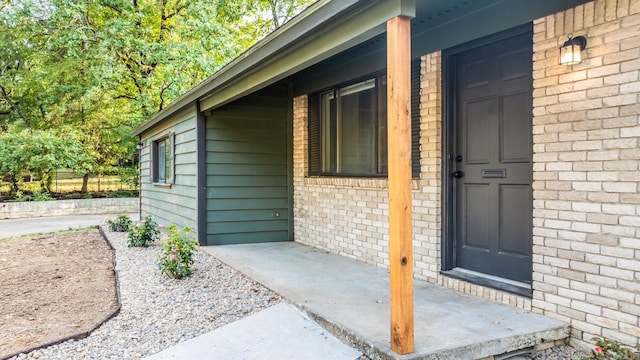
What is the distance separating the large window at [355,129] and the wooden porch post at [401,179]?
2.36 metres

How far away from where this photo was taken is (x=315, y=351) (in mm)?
2650

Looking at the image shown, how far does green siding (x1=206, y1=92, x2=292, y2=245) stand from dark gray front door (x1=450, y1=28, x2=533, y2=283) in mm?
3273

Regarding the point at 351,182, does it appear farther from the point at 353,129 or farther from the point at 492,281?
the point at 492,281

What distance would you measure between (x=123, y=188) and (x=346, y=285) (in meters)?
14.0

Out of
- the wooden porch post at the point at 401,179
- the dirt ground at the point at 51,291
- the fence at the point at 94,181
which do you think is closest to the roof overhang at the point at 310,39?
the wooden porch post at the point at 401,179

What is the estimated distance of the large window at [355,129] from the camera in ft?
15.7

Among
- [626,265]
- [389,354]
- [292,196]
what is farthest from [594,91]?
[292,196]

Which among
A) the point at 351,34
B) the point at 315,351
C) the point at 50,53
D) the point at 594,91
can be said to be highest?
the point at 50,53

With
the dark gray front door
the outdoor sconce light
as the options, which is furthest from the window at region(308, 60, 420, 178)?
the outdoor sconce light

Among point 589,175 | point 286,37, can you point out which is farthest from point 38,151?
point 589,175

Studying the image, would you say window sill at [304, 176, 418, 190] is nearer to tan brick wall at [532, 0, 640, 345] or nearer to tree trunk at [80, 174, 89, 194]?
tan brick wall at [532, 0, 640, 345]

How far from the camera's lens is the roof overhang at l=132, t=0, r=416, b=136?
2.49 m

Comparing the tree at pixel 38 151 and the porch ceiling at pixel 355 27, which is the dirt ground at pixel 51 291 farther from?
the tree at pixel 38 151

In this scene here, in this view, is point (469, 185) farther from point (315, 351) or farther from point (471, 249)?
point (315, 351)
